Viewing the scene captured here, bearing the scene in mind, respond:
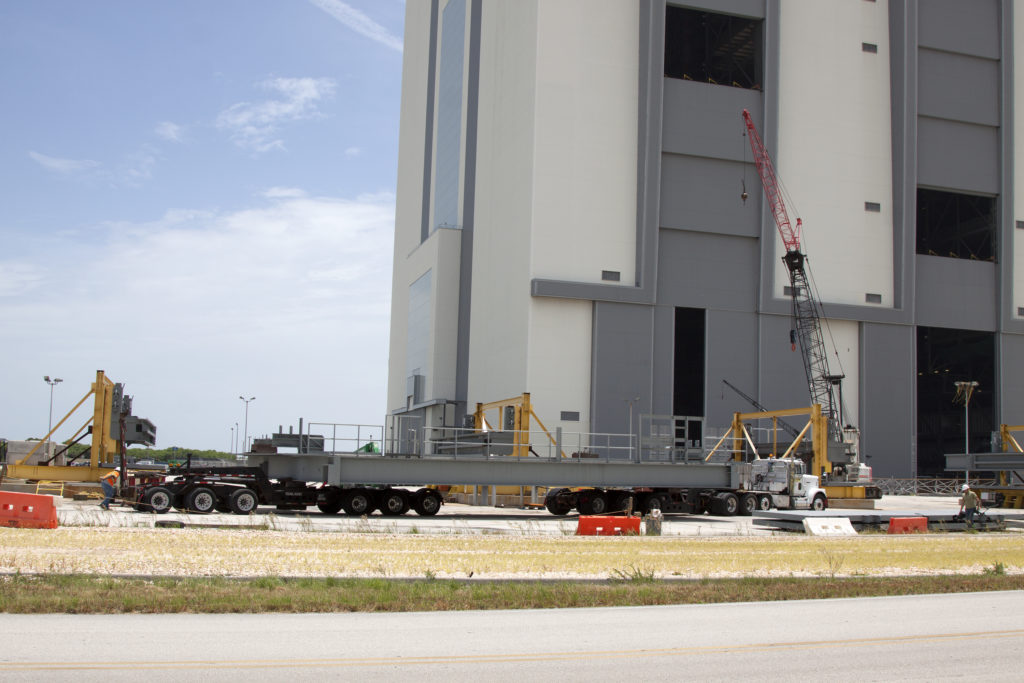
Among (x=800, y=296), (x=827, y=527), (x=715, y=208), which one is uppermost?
(x=715, y=208)

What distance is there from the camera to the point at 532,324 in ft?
181

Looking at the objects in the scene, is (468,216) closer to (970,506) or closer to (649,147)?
(649,147)

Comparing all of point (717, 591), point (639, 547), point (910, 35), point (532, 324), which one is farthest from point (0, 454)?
point (910, 35)

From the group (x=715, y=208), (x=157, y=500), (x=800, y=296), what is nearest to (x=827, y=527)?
(x=157, y=500)

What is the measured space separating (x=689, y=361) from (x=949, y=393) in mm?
27841

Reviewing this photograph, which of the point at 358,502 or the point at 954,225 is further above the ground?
the point at 954,225

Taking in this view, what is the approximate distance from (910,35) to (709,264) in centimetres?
2096

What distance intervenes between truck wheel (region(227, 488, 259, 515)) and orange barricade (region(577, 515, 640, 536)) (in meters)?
10.9

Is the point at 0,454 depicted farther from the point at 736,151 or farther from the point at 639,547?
the point at 736,151

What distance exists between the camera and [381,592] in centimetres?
1326

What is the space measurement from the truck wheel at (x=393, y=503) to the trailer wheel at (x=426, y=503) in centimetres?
47

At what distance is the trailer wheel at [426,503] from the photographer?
34.4 metres

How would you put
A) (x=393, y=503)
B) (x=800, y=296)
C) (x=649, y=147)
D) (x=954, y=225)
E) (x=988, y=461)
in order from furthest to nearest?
(x=954, y=225) < (x=800, y=296) < (x=649, y=147) < (x=988, y=461) < (x=393, y=503)

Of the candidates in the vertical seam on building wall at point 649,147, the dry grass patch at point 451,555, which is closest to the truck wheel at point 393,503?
the dry grass patch at point 451,555
